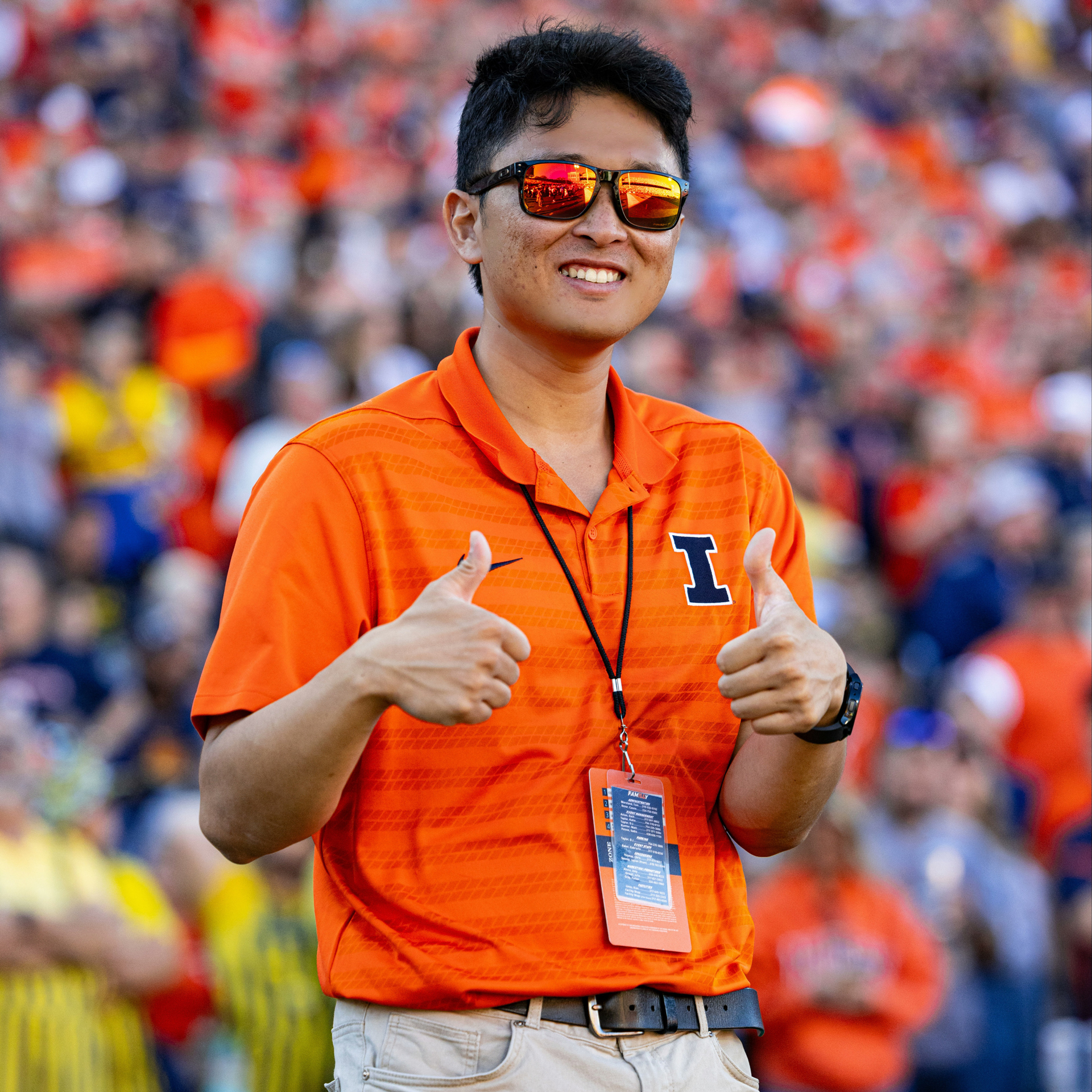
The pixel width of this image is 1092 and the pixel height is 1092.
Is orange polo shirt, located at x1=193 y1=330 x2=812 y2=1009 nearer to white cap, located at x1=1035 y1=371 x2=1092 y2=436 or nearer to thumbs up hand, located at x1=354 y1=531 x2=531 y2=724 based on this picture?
thumbs up hand, located at x1=354 y1=531 x2=531 y2=724

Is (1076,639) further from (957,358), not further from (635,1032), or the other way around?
(635,1032)

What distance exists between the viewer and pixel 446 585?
1.93 meters

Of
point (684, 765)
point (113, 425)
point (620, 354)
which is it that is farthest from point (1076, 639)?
point (684, 765)

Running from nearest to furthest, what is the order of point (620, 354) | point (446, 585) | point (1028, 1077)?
point (446, 585) → point (1028, 1077) → point (620, 354)

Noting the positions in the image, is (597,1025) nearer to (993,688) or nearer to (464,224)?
(464,224)

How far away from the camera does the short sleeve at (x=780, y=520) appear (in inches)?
93.7

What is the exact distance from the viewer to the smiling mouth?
89.9 inches

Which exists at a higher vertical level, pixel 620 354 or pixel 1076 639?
pixel 620 354

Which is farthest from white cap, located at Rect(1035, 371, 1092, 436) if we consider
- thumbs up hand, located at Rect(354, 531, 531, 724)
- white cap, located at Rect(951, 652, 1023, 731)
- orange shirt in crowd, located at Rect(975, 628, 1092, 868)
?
thumbs up hand, located at Rect(354, 531, 531, 724)

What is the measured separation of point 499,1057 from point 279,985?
9.28ft

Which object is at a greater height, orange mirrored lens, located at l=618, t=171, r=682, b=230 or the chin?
orange mirrored lens, located at l=618, t=171, r=682, b=230

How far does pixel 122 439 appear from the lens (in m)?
7.45

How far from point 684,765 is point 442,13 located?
12.7 metres

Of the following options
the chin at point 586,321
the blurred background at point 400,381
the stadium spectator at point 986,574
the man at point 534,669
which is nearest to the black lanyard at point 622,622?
the man at point 534,669
